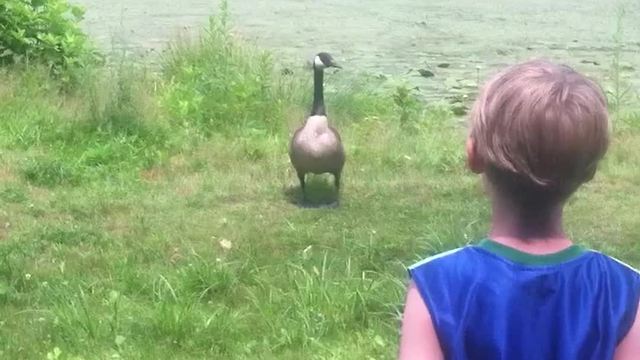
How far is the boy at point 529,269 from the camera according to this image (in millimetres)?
1835

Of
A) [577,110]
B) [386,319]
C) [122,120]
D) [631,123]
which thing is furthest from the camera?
[631,123]

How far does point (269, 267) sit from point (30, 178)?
2327mm

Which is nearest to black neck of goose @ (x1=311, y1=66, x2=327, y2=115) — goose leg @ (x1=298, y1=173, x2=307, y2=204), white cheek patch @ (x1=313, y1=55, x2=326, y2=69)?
white cheek patch @ (x1=313, y1=55, x2=326, y2=69)

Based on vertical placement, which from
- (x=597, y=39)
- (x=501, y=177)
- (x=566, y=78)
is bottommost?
(x=597, y=39)

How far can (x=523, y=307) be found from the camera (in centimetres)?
→ 188

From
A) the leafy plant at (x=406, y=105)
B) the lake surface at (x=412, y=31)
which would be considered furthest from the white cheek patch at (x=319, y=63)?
the lake surface at (x=412, y=31)

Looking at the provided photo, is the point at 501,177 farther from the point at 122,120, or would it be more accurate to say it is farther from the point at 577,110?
the point at 122,120

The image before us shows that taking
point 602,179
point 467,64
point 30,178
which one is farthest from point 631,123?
point 30,178

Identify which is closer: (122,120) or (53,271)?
(53,271)

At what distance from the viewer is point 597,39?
42.8 ft

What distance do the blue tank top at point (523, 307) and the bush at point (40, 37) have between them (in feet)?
25.2

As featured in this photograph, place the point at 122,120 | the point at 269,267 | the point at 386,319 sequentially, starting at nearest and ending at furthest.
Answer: the point at 386,319 → the point at 269,267 → the point at 122,120

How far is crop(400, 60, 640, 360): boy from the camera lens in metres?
1.83

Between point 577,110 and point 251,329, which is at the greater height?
point 577,110
